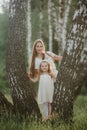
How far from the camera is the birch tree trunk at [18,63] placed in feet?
24.3

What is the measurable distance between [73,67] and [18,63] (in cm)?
113

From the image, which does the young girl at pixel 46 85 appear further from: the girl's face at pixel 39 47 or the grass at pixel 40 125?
the grass at pixel 40 125

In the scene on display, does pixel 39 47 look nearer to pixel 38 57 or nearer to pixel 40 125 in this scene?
pixel 38 57

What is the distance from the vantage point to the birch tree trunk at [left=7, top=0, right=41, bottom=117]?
740 cm

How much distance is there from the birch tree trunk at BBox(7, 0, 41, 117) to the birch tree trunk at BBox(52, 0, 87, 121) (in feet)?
2.36

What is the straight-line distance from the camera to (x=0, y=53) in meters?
28.0

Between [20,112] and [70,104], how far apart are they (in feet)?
3.37

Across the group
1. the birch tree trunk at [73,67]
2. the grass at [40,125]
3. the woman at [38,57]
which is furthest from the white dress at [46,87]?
the birch tree trunk at [73,67]

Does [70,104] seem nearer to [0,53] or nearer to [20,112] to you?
[20,112]

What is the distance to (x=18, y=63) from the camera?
738 centimetres

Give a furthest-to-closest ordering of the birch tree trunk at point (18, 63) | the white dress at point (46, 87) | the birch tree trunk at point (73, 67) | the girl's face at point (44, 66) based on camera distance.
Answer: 1. the white dress at point (46, 87)
2. the girl's face at point (44, 66)
3. the birch tree trunk at point (18, 63)
4. the birch tree trunk at point (73, 67)

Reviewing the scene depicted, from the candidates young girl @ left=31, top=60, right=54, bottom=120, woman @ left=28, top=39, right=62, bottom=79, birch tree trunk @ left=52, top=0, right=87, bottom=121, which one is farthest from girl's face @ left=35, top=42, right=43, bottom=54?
birch tree trunk @ left=52, top=0, right=87, bottom=121

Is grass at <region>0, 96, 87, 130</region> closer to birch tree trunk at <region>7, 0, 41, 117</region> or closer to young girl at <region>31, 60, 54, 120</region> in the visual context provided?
birch tree trunk at <region>7, 0, 41, 117</region>

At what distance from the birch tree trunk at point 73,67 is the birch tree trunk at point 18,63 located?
2.36 ft
